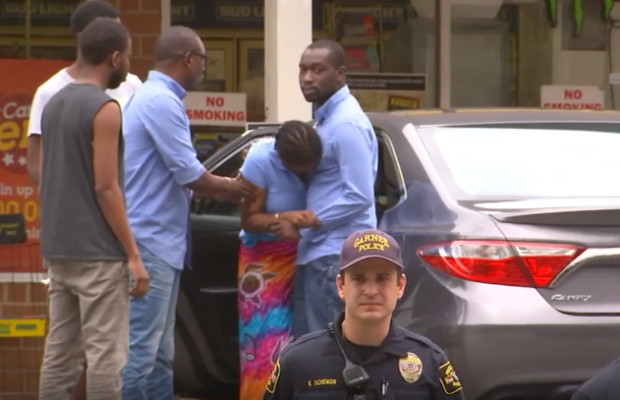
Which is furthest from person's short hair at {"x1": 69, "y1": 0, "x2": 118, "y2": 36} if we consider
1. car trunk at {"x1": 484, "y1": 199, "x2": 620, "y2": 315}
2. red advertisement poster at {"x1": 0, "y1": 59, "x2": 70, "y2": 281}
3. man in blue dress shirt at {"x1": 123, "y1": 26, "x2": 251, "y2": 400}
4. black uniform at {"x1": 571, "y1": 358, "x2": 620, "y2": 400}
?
black uniform at {"x1": 571, "y1": 358, "x2": 620, "y2": 400}

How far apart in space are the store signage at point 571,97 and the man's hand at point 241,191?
5447 mm

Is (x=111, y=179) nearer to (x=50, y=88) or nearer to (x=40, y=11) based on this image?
(x=50, y=88)

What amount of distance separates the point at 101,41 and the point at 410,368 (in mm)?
2677

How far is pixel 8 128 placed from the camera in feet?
28.0

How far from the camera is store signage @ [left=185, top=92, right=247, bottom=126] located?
415 inches

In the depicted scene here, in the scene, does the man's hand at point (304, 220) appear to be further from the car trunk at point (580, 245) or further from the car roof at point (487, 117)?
the car trunk at point (580, 245)

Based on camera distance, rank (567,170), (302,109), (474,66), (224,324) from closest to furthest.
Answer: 1. (567,170)
2. (224,324)
3. (302,109)
4. (474,66)

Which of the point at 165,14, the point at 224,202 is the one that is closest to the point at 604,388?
the point at 224,202

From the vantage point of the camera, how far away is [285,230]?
6.17m

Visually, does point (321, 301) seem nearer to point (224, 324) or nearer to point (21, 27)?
point (224, 324)

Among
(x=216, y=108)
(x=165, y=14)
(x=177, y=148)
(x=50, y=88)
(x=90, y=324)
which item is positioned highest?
(x=165, y=14)

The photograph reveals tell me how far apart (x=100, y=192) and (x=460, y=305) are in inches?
56.0

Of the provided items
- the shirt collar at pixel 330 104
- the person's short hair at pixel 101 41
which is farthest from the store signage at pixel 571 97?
the person's short hair at pixel 101 41

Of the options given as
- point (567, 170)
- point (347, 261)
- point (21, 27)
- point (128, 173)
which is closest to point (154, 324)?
point (128, 173)
